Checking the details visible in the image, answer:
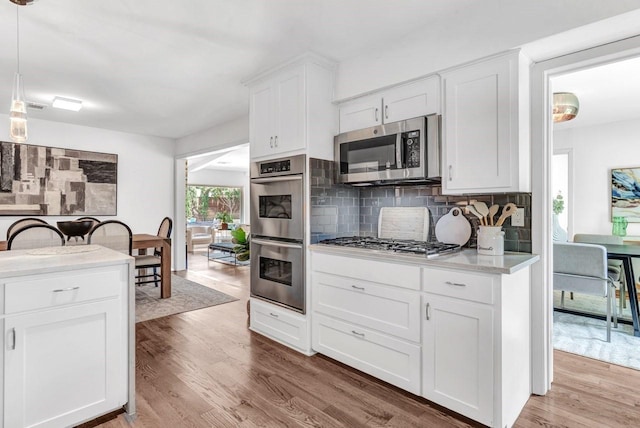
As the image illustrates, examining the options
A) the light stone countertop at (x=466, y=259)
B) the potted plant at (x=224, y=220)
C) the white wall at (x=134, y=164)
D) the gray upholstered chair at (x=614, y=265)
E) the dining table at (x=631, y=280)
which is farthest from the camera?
the potted plant at (x=224, y=220)

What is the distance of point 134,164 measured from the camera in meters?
5.57

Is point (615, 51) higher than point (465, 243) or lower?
higher

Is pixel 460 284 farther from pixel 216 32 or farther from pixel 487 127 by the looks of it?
pixel 216 32

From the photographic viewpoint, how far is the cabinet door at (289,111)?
2637mm

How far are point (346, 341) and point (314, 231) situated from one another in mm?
858

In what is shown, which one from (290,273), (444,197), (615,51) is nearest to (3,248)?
(290,273)

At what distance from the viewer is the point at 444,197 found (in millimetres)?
2508

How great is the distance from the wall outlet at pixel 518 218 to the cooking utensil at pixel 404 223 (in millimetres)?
589

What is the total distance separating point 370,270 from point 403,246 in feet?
0.92

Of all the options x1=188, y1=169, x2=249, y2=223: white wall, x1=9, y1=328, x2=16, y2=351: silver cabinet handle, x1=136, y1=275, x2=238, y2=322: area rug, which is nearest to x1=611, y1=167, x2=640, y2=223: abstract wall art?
x1=136, y1=275, x2=238, y2=322: area rug

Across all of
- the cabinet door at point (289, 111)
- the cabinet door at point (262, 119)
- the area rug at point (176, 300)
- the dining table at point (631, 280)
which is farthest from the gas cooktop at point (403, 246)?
the area rug at point (176, 300)

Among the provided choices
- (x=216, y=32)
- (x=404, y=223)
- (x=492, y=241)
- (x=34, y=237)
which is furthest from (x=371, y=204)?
(x=34, y=237)

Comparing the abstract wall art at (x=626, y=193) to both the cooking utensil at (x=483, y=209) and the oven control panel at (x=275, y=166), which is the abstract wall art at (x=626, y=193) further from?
the oven control panel at (x=275, y=166)

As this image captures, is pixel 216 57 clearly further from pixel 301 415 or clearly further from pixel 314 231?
pixel 301 415
